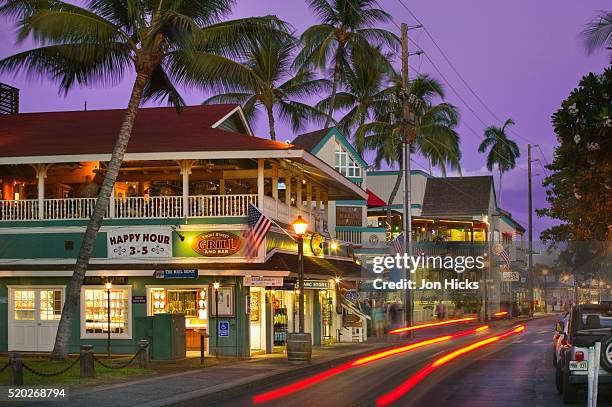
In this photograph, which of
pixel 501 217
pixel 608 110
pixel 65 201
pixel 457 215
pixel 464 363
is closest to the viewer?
pixel 608 110

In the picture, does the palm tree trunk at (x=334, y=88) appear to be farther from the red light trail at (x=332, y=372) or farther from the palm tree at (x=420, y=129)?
the red light trail at (x=332, y=372)

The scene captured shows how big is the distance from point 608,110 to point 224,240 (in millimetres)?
14935

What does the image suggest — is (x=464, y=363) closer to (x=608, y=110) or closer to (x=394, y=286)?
(x=608, y=110)

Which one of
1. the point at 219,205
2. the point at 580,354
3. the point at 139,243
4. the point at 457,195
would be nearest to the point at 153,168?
the point at 139,243

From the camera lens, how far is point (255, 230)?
1072 inches

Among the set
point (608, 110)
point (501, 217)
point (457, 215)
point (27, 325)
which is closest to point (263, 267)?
point (27, 325)

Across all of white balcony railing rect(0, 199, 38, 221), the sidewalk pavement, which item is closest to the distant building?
white balcony railing rect(0, 199, 38, 221)

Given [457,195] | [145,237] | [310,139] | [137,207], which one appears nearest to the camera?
[145,237]

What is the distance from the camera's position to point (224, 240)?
27.8m

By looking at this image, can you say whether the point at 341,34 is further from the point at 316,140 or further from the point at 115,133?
the point at 115,133

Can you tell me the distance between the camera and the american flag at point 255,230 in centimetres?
2712

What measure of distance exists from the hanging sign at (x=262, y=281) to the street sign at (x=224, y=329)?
4.89 feet

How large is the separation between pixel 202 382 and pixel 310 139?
29268 mm

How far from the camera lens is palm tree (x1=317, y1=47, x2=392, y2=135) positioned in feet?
164
